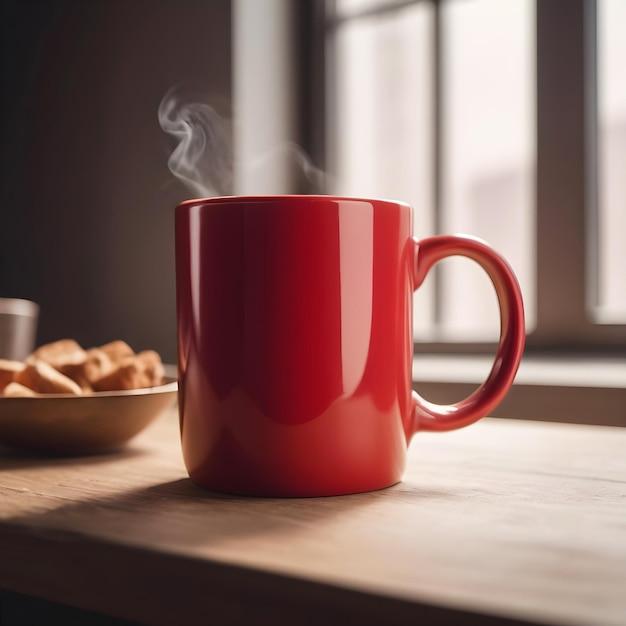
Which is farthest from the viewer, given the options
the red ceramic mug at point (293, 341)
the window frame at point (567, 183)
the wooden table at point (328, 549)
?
the window frame at point (567, 183)

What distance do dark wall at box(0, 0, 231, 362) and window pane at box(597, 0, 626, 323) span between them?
→ 2.86ft

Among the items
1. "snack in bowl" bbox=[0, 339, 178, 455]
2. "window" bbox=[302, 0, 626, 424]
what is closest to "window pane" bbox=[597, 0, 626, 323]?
"window" bbox=[302, 0, 626, 424]

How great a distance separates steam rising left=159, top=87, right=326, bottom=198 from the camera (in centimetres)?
185

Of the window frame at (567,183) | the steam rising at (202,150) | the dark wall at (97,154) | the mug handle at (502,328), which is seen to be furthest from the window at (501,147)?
the mug handle at (502,328)

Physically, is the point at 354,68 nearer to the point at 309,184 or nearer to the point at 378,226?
the point at 309,184

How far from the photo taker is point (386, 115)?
2.03 metres

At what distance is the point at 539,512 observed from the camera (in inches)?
14.4

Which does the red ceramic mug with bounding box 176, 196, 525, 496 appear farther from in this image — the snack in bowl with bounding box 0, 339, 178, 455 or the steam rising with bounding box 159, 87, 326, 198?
the steam rising with bounding box 159, 87, 326, 198

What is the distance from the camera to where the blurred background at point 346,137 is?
157 centimetres

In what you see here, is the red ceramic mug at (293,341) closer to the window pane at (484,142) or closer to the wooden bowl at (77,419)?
the wooden bowl at (77,419)

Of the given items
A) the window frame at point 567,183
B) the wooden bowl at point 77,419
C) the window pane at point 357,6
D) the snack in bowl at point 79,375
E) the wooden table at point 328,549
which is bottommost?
the wooden table at point 328,549

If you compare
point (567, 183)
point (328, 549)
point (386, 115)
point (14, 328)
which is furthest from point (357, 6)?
point (328, 549)

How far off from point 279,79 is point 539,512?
1.70 meters

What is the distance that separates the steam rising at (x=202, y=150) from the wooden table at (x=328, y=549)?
1.45m
